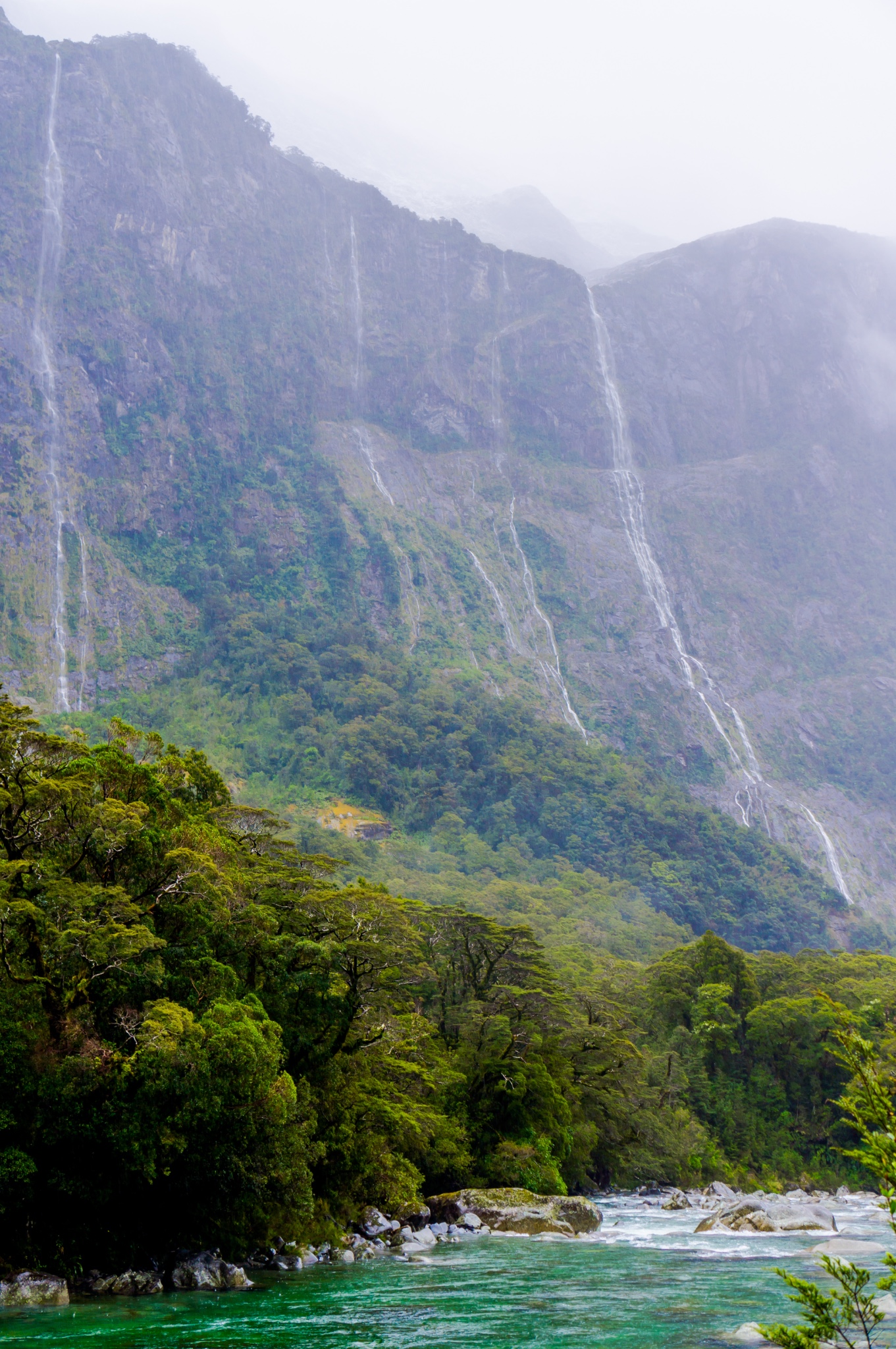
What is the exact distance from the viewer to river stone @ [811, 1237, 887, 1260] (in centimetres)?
2661

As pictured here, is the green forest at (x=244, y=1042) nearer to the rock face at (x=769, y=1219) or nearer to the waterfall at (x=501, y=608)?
the rock face at (x=769, y=1219)

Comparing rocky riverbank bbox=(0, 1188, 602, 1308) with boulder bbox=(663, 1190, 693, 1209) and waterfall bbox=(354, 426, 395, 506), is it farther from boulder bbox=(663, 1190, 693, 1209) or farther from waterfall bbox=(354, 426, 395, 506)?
waterfall bbox=(354, 426, 395, 506)

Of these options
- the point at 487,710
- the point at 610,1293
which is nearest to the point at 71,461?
the point at 487,710

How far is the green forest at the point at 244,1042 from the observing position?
797 inches

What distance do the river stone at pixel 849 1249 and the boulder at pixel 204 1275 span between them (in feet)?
47.0

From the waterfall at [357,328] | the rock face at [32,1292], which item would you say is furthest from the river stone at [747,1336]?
the waterfall at [357,328]

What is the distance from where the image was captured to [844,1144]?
54500 millimetres

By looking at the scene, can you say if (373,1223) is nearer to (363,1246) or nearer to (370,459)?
(363,1246)

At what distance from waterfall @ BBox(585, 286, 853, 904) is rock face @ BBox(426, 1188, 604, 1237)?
116365 mm

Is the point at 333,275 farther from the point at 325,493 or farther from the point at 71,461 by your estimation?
the point at 71,461

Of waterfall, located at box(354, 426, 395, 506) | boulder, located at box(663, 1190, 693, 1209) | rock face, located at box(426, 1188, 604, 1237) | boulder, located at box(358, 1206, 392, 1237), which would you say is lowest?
boulder, located at box(663, 1190, 693, 1209)

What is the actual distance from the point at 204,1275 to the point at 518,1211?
13.4 metres

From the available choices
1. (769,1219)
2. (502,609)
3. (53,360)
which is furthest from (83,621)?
(769,1219)

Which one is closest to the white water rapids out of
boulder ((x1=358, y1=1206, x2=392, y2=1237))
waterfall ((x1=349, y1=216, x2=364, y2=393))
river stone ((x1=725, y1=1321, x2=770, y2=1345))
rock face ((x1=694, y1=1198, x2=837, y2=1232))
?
waterfall ((x1=349, y1=216, x2=364, y2=393))
